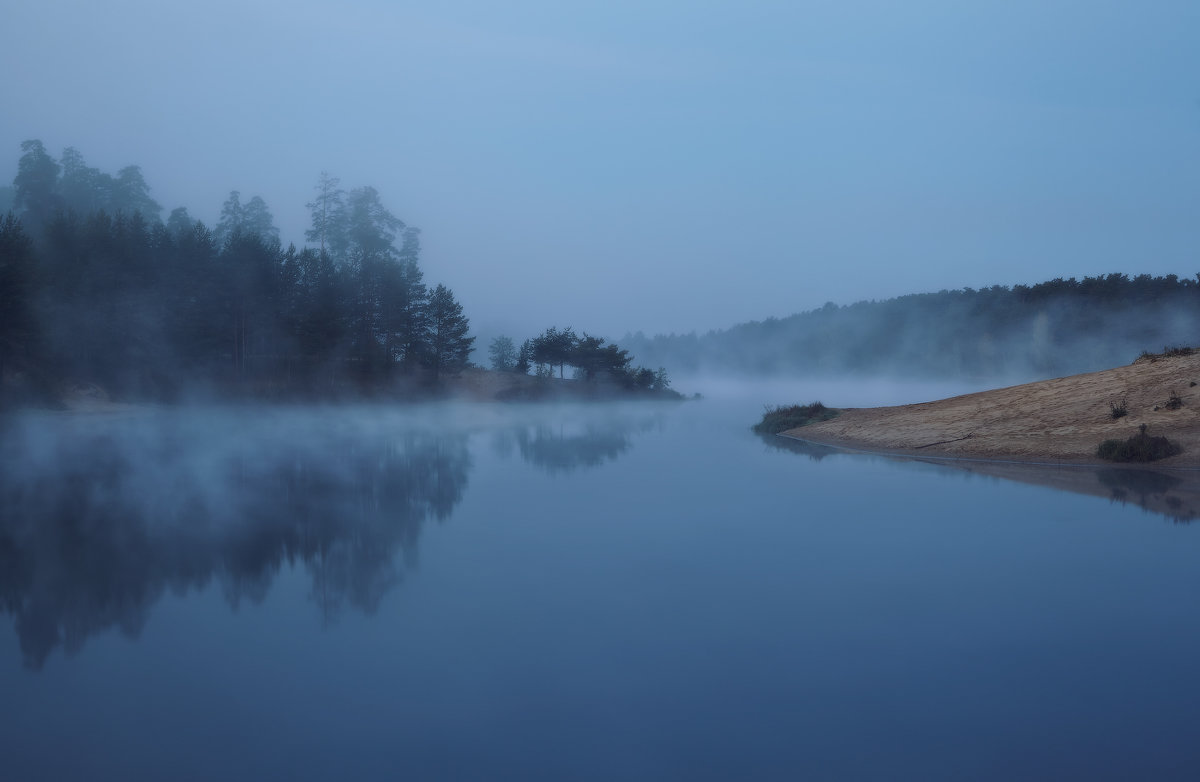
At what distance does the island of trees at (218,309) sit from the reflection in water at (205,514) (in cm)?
1300

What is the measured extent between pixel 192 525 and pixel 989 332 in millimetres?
100736

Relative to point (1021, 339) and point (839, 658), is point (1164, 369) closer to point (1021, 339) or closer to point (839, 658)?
point (839, 658)

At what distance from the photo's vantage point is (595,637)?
625 centimetres

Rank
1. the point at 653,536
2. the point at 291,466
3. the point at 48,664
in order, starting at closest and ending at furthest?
the point at 48,664, the point at 653,536, the point at 291,466

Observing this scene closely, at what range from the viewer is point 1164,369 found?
1980cm

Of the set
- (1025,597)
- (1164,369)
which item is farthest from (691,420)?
(1025,597)

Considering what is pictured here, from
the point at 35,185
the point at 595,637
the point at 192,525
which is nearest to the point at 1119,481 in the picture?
the point at 595,637

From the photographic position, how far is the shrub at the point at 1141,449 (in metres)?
16.0

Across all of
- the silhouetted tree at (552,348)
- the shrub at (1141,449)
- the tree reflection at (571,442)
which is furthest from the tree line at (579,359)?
the shrub at (1141,449)

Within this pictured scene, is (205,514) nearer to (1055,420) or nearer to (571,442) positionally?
(571,442)

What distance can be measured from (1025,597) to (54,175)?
7804 cm

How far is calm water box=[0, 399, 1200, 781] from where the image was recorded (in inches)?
173

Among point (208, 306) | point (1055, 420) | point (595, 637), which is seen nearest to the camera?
point (595, 637)

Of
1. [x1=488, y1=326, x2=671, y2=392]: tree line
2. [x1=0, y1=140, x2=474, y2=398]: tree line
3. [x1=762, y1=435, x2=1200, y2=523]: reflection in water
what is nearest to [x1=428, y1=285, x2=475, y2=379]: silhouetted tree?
[x1=0, y1=140, x2=474, y2=398]: tree line
